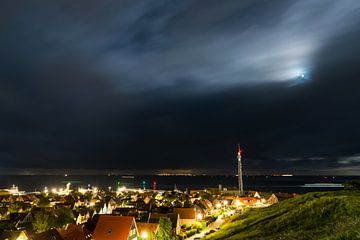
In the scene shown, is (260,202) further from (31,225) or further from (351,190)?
(31,225)

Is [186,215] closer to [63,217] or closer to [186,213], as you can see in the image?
[186,213]

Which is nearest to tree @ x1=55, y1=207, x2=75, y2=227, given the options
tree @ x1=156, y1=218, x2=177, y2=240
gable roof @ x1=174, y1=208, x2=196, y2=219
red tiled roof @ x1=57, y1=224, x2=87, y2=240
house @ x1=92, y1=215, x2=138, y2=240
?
red tiled roof @ x1=57, y1=224, x2=87, y2=240

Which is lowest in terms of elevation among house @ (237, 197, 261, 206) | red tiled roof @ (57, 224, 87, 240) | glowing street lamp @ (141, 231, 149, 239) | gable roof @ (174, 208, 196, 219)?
house @ (237, 197, 261, 206)

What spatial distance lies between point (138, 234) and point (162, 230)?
4290 millimetres

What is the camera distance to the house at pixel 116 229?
1825 inches

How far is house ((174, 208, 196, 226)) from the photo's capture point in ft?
227

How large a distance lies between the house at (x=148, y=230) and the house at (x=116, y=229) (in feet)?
11.4

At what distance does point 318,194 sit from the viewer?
52.8m

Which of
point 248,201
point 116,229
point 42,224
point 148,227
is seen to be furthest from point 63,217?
point 248,201

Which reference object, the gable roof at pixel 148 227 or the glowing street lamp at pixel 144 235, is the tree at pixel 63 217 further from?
the glowing street lamp at pixel 144 235

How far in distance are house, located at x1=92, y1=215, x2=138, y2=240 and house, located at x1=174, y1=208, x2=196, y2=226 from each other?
22.4 metres

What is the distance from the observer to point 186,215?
2766 inches

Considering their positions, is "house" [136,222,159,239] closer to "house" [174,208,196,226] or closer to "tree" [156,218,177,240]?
"tree" [156,218,177,240]

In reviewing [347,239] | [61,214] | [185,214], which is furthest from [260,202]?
[347,239]
